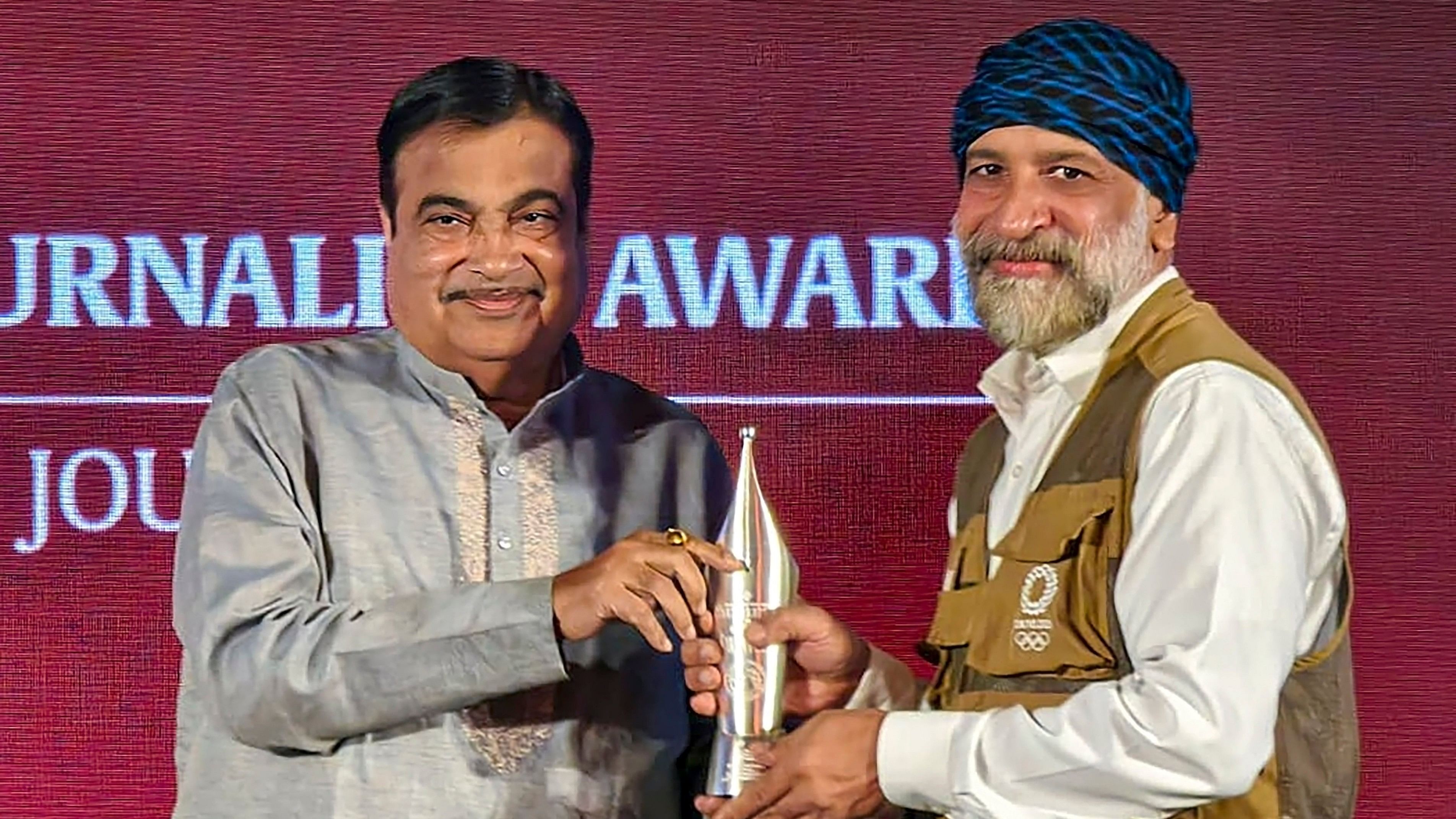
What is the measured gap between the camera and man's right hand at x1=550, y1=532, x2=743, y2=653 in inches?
91.9

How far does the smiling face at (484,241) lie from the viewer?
2607 mm

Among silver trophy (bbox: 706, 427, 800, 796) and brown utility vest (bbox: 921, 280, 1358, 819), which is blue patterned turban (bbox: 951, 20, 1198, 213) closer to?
brown utility vest (bbox: 921, 280, 1358, 819)

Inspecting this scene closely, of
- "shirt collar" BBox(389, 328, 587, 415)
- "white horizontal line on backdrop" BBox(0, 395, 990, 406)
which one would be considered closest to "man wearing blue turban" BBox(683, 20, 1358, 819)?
"shirt collar" BBox(389, 328, 587, 415)

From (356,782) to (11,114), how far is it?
1227mm

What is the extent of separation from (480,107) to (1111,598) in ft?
3.21

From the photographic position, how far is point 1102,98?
2.33 meters

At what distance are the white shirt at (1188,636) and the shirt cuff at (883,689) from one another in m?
0.30

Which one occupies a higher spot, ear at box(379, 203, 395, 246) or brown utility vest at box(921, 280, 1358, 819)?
ear at box(379, 203, 395, 246)

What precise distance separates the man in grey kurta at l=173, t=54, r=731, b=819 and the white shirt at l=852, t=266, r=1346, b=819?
0.36 meters

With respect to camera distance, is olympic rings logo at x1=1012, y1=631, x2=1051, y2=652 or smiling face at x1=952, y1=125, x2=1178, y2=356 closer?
olympic rings logo at x1=1012, y1=631, x2=1051, y2=652

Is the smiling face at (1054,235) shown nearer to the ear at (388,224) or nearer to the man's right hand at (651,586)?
the man's right hand at (651,586)

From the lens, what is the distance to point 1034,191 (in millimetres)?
2373

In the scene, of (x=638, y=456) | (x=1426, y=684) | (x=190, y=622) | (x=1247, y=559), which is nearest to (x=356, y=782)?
(x=190, y=622)

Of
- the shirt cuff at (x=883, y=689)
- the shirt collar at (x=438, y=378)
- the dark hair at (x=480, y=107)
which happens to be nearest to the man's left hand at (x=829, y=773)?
the shirt cuff at (x=883, y=689)
